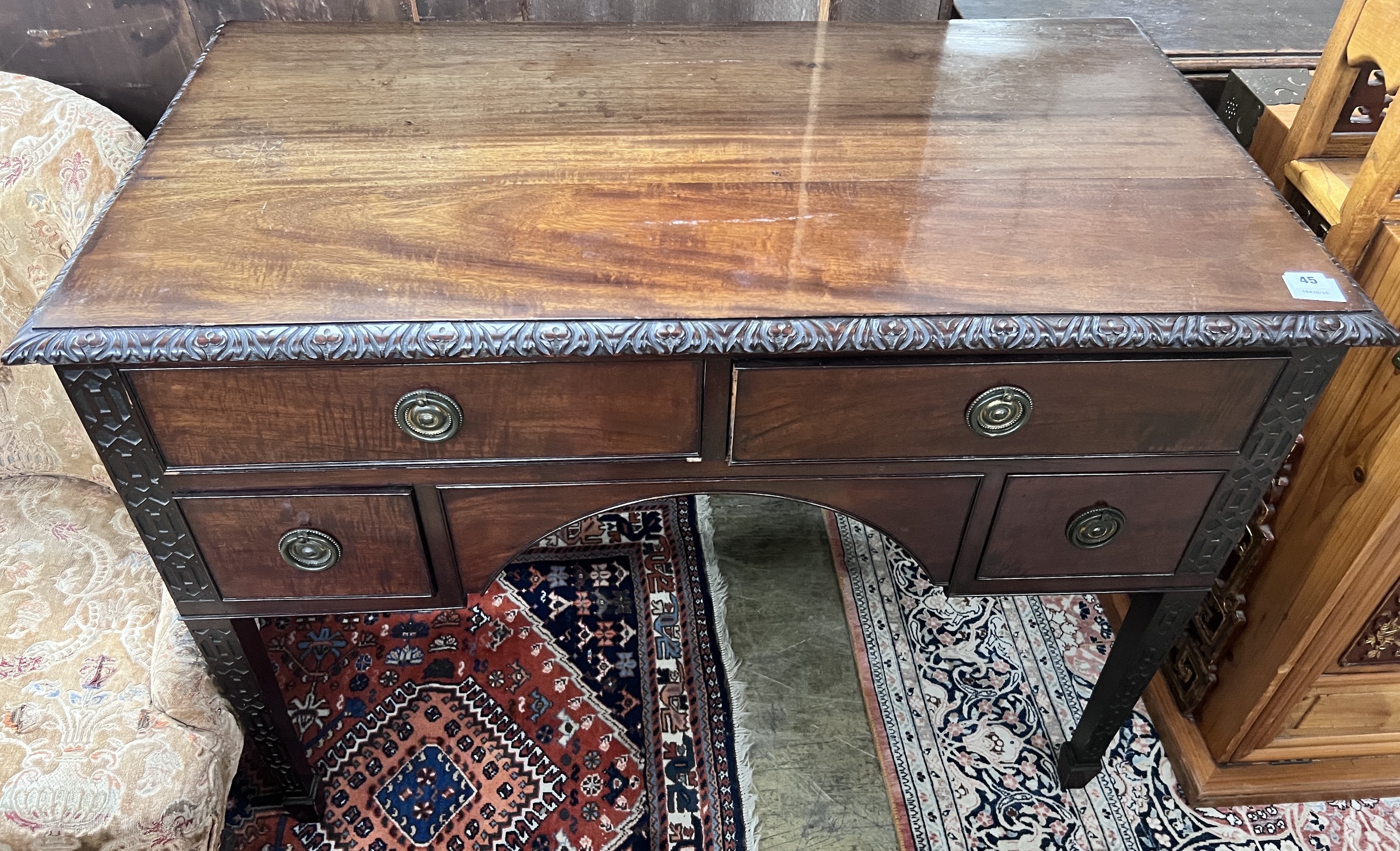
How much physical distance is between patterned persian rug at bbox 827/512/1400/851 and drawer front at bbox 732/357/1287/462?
0.67 m

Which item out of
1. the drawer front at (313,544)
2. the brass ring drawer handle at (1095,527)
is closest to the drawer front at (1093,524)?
the brass ring drawer handle at (1095,527)

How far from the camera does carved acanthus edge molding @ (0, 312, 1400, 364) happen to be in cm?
75

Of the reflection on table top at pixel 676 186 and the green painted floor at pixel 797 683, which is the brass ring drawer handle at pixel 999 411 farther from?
the green painted floor at pixel 797 683

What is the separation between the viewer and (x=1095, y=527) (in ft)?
3.19

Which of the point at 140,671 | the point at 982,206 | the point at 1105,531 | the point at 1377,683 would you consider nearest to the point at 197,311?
the point at 140,671

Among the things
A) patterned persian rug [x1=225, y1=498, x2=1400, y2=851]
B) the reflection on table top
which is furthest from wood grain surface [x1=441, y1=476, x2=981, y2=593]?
patterned persian rug [x1=225, y1=498, x2=1400, y2=851]

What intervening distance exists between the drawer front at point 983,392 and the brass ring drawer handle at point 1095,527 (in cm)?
8

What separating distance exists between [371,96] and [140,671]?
66 centimetres

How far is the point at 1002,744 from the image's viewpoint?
1416 millimetres

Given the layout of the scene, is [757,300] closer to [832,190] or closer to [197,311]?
[832,190]

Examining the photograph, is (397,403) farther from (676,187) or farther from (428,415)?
(676,187)

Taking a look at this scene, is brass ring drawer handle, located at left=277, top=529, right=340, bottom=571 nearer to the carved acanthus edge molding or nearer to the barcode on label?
the carved acanthus edge molding

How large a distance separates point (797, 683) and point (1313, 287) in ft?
2.99

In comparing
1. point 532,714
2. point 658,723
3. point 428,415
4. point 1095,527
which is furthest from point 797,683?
point 428,415
